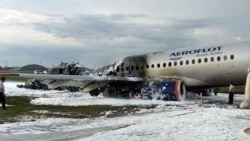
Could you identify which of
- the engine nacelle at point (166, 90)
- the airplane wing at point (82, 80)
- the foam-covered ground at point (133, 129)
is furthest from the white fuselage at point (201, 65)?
the foam-covered ground at point (133, 129)

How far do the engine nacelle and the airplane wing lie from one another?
65.7 inches

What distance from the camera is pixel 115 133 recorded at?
1198 centimetres

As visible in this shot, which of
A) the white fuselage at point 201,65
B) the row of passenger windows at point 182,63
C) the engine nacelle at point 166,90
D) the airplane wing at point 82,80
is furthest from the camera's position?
the airplane wing at point 82,80

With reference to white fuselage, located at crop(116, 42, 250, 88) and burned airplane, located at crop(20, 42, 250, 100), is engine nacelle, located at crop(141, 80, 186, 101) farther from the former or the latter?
white fuselage, located at crop(116, 42, 250, 88)

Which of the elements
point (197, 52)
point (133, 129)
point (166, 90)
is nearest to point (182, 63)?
point (197, 52)

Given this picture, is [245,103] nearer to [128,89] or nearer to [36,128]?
[36,128]

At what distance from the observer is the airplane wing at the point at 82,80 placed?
28195mm

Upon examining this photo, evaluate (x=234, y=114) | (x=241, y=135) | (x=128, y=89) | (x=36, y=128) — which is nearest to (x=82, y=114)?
(x=36, y=128)

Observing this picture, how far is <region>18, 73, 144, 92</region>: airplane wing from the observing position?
28195 millimetres

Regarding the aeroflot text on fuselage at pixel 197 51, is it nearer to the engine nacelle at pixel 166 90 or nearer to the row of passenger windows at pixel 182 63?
the row of passenger windows at pixel 182 63

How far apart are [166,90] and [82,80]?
6194 mm

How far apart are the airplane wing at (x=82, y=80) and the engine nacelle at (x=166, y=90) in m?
1.67

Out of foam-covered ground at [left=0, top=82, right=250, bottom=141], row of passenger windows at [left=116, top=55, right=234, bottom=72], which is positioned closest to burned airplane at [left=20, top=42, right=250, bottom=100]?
row of passenger windows at [left=116, top=55, right=234, bottom=72]

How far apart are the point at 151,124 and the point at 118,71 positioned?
59.9 feet
